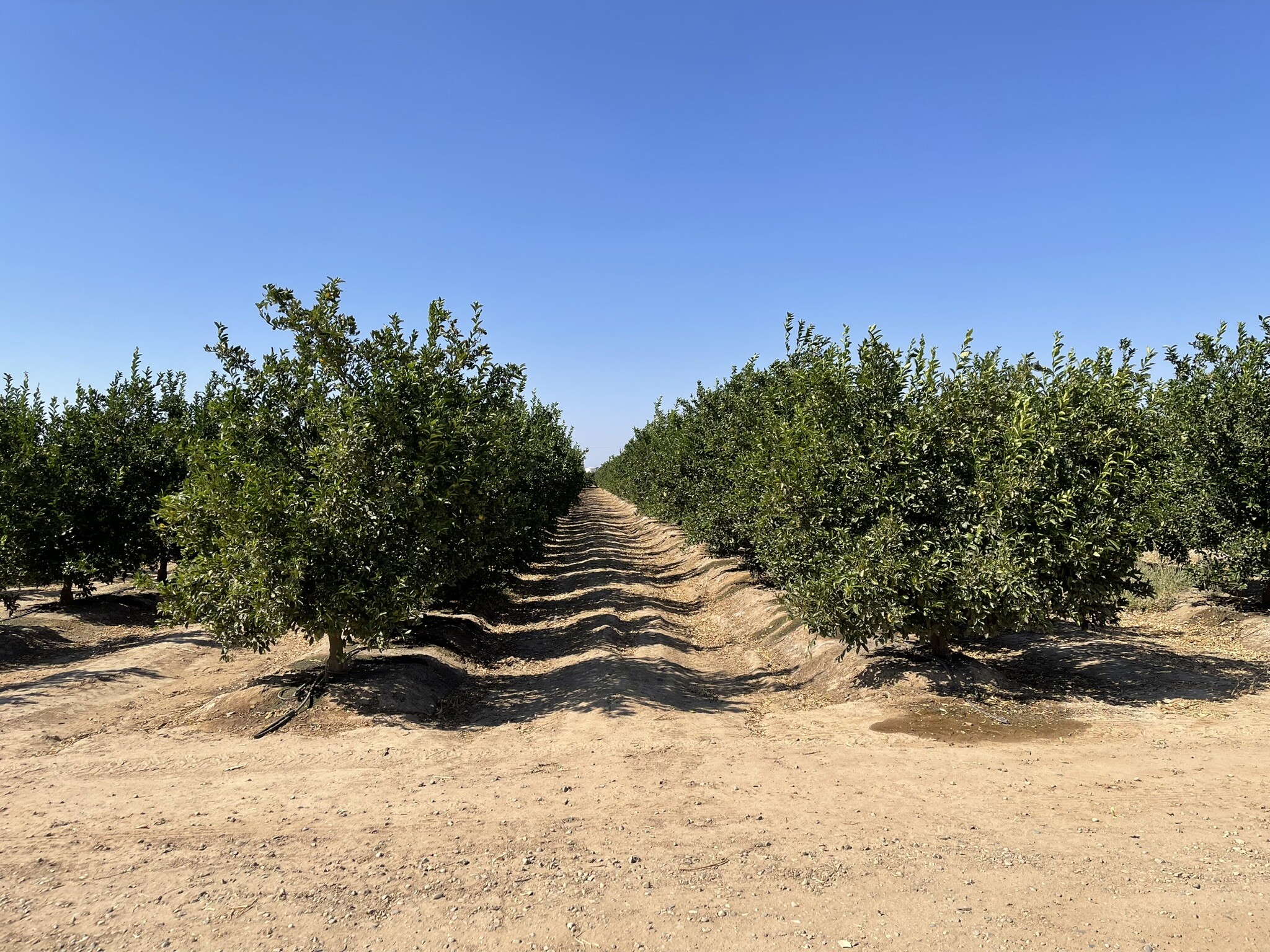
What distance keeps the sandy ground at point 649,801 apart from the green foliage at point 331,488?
2093 millimetres

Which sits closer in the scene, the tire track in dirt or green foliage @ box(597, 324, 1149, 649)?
green foliage @ box(597, 324, 1149, 649)

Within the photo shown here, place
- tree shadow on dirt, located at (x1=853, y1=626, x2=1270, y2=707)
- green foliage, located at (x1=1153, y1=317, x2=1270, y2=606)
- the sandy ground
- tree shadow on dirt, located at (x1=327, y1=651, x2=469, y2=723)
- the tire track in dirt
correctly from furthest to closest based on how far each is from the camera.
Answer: green foliage, located at (x1=1153, y1=317, x2=1270, y2=606), the tire track in dirt, tree shadow on dirt, located at (x1=853, y1=626, x2=1270, y2=707), tree shadow on dirt, located at (x1=327, y1=651, x2=469, y2=723), the sandy ground

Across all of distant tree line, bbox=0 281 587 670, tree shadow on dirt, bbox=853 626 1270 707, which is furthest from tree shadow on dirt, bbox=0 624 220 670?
tree shadow on dirt, bbox=853 626 1270 707

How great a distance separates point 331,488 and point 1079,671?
14295 mm

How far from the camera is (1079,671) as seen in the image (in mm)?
13867

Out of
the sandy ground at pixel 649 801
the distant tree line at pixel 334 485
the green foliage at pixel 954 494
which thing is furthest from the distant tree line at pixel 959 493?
the distant tree line at pixel 334 485

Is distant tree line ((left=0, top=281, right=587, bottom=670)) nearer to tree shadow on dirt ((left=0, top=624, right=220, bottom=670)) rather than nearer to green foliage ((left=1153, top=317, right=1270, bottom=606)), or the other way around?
tree shadow on dirt ((left=0, top=624, right=220, bottom=670))

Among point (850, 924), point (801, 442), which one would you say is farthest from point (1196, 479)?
point (850, 924)

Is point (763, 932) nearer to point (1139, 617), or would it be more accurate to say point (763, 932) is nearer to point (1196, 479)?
point (1196, 479)

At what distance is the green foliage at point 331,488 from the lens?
10984 mm

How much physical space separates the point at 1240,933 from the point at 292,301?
46.8 ft

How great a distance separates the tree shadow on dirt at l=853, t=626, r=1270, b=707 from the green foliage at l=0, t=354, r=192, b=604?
17888 mm

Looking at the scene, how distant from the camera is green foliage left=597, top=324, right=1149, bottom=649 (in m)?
10.8

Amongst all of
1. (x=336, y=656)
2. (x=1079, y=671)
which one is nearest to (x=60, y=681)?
(x=336, y=656)
